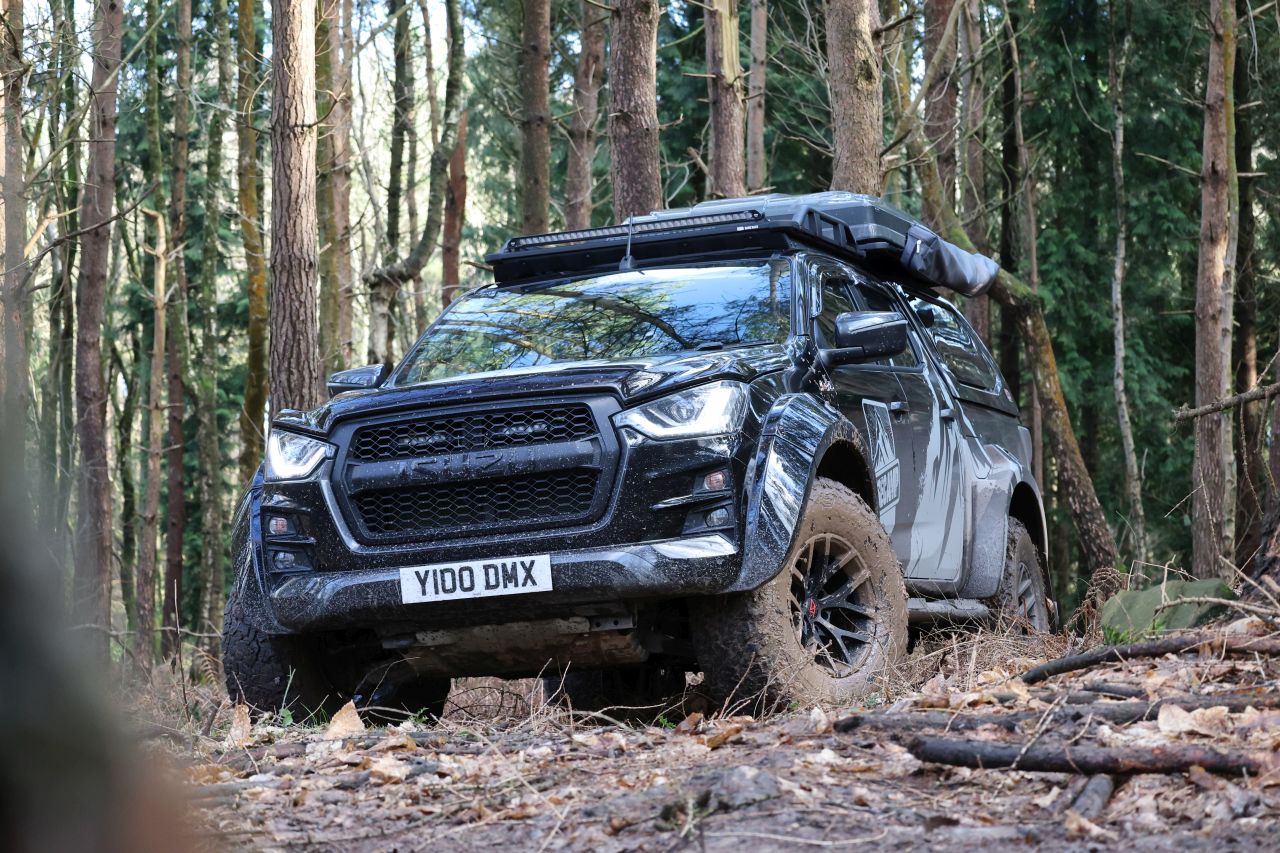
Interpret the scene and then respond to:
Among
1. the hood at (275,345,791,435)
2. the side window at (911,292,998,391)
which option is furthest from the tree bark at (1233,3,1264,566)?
the hood at (275,345,791,435)

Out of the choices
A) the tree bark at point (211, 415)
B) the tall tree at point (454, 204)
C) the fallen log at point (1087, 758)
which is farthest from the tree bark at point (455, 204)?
the fallen log at point (1087, 758)

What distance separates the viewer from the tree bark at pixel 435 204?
64.3 ft

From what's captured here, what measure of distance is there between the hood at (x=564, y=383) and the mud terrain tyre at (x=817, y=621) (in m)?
0.61

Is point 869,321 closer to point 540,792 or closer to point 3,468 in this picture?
point 540,792

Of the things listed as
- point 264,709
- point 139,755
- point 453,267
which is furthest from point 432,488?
point 453,267

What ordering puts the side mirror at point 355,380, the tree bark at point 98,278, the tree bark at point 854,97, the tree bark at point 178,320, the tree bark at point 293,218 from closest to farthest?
the side mirror at point 355,380
the tree bark at point 293,218
the tree bark at point 854,97
the tree bark at point 98,278
the tree bark at point 178,320

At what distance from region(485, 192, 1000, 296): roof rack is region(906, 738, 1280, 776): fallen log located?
3.53m

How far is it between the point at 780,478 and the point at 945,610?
212 centimetres

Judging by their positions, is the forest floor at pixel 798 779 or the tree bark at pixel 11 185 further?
the tree bark at pixel 11 185

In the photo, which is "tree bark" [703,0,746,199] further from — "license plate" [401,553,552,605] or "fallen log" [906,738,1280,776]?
"fallen log" [906,738,1280,776]

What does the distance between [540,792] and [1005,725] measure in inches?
50.2

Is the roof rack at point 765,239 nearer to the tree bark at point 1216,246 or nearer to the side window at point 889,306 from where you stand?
the side window at point 889,306

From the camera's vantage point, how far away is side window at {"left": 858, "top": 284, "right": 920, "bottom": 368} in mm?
7559

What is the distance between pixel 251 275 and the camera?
1920 cm
